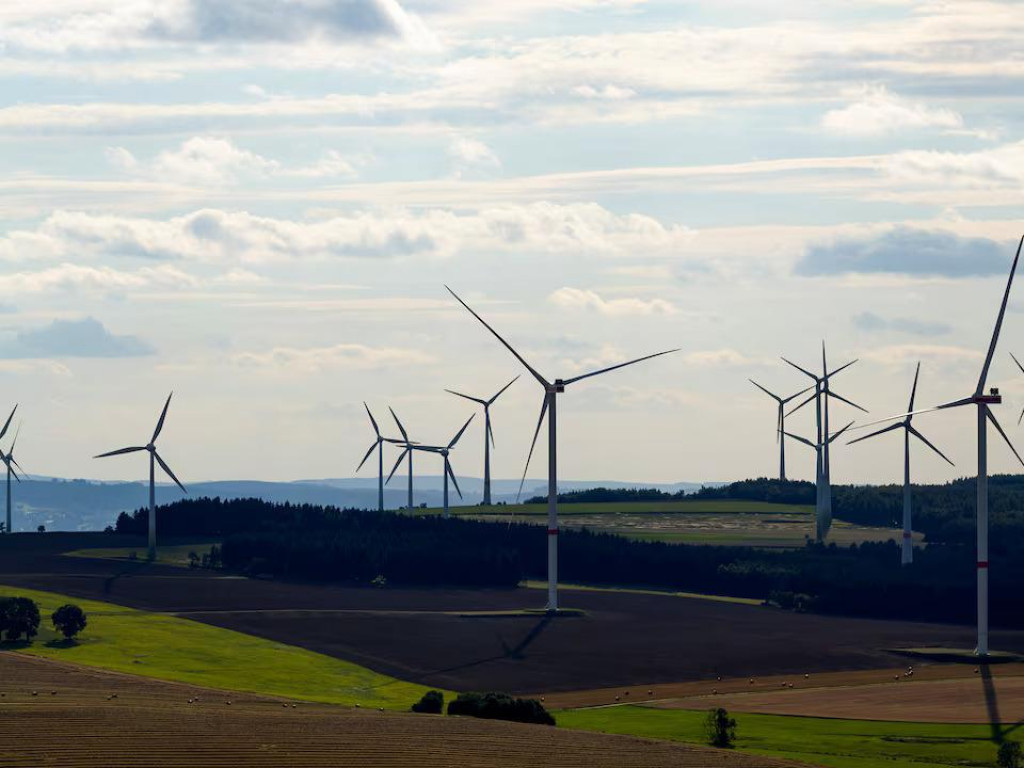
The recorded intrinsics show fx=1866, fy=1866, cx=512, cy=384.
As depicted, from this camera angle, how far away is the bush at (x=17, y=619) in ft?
470

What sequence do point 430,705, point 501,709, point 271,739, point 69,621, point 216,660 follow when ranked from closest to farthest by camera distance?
point 271,739
point 501,709
point 430,705
point 216,660
point 69,621

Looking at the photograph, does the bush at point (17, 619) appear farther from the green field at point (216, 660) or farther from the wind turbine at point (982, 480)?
the wind turbine at point (982, 480)

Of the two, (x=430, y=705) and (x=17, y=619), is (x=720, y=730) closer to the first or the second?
(x=430, y=705)

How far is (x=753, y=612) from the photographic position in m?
189

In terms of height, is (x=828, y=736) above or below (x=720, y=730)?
below

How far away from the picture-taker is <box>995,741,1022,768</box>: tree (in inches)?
3703

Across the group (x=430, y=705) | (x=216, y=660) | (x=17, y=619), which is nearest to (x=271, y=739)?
(x=430, y=705)

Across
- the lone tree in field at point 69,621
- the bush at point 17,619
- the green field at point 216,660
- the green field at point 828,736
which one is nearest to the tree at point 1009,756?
the green field at point 828,736

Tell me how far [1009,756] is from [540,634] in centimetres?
7287

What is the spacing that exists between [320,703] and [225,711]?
15.6 metres

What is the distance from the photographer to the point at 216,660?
13950 centimetres

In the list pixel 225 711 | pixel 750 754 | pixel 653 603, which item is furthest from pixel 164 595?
pixel 750 754

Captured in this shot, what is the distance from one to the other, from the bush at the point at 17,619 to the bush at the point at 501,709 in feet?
157

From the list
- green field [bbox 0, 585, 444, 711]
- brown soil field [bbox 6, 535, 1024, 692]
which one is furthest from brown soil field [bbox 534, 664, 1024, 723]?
green field [bbox 0, 585, 444, 711]
